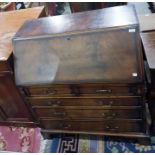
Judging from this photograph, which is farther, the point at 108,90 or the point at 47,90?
the point at 47,90

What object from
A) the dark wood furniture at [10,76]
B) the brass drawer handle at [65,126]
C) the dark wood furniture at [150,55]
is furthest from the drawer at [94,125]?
the dark wood furniture at [10,76]

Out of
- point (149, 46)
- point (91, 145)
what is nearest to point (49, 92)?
point (91, 145)

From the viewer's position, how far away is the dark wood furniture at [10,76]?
1623mm

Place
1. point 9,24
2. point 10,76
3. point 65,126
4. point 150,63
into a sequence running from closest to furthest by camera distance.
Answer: point 150,63
point 10,76
point 65,126
point 9,24

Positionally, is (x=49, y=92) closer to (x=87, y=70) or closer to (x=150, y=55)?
(x=87, y=70)

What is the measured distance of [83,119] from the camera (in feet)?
5.59

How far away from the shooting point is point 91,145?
73.2 inches

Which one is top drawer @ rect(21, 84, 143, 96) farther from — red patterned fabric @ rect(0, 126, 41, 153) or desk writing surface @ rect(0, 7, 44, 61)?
red patterned fabric @ rect(0, 126, 41, 153)

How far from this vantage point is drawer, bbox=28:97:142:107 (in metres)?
1.45

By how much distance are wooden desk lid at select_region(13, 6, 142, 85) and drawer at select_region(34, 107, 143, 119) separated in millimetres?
321

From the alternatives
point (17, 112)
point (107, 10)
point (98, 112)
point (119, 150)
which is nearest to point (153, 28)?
point (107, 10)

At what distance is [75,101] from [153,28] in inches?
32.0

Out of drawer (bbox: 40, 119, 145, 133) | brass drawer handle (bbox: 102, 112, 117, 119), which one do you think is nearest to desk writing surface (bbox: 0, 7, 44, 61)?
drawer (bbox: 40, 119, 145, 133)

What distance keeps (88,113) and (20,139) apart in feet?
2.73
